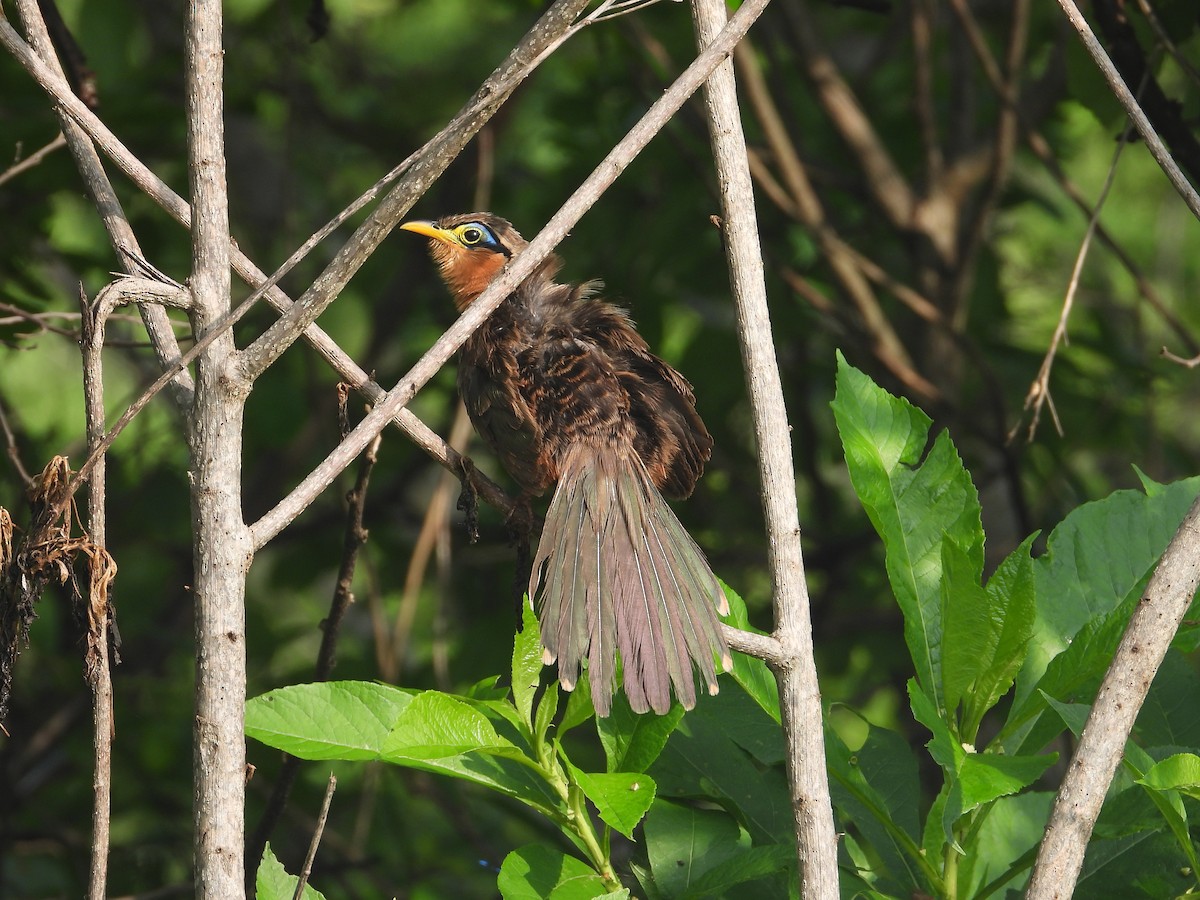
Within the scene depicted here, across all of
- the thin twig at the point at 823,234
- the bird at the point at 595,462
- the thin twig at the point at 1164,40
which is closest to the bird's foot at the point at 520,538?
the bird at the point at 595,462

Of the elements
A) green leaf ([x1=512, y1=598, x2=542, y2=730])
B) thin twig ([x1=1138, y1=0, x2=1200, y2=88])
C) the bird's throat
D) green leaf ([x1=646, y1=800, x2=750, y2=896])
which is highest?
the bird's throat

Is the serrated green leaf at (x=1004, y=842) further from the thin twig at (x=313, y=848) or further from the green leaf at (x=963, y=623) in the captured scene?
the thin twig at (x=313, y=848)

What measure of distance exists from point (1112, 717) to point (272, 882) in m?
1.34

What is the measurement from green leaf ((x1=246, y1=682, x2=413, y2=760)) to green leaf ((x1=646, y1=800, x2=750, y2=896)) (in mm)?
538

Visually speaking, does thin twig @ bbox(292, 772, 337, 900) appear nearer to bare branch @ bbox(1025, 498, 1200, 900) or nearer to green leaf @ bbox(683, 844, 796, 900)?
green leaf @ bbox(683, 844, 796, 900)

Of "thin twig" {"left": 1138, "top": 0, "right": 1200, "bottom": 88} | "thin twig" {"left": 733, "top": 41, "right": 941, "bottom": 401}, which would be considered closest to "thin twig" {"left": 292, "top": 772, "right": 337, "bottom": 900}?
"thin twig" {"left": 1138, "top": 0, "right": 1200, "bottom": 88}

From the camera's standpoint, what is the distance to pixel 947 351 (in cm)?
504

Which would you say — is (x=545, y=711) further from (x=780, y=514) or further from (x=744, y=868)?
(x=780, y=514)

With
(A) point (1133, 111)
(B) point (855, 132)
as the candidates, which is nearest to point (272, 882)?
(A) point (1133, 111)

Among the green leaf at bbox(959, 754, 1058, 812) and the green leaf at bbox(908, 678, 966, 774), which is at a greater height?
the green leaf at bbox(908, 678, 966, 774)

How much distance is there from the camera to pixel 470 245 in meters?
4.05

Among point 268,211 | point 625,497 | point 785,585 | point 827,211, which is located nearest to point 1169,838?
point 785,585

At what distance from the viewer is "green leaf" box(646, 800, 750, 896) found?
88.1 inches

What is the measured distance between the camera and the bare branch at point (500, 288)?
1823 millimetres
